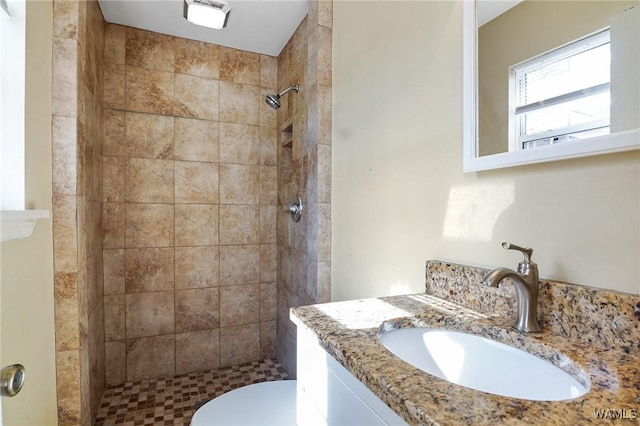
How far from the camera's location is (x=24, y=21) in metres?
1.13

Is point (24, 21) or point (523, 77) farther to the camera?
point (24, 21)

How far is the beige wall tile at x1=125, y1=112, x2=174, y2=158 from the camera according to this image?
7.13 ft

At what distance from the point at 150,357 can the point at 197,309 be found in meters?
0.42

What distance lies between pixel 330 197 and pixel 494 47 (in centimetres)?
104

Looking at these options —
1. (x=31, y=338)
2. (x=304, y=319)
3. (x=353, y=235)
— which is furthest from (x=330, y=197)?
(x=31, y=338)

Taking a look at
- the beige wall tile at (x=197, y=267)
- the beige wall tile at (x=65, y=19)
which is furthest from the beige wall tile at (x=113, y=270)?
the beige wall tile at (x=65, y=19)

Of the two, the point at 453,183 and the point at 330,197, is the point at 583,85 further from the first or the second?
the point at 330,197

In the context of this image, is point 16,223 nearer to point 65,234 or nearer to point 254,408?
point 65,234

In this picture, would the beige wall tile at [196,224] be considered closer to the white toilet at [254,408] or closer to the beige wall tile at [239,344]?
the beige wall tile at [239,344]

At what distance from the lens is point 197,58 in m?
2.33

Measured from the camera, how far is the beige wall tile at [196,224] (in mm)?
2301

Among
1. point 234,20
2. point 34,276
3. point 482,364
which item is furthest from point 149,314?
point 482,364

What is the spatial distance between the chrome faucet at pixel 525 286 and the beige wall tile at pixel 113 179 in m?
2.19

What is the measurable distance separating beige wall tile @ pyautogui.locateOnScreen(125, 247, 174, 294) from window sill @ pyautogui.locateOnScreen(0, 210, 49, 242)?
1079 mm
